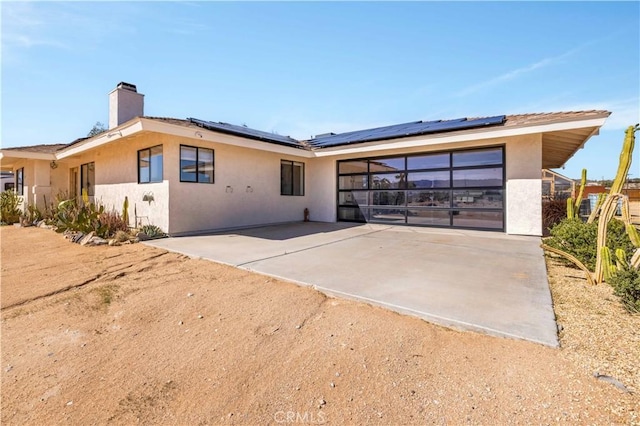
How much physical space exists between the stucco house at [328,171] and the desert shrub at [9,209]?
2423 mm

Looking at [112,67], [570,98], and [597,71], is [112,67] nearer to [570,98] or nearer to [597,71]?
[597,71]

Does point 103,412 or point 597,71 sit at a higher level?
point 597,71

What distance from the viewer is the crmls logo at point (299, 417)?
1823mm

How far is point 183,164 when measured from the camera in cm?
884

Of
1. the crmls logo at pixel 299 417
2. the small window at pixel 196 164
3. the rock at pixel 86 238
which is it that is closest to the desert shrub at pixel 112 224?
the rock at pixel 86 238

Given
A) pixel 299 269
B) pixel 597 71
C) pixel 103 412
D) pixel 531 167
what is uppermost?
pixel 597 71

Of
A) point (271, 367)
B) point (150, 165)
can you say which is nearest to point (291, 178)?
point (150, 165)

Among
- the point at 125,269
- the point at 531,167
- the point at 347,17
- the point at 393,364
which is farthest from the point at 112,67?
the point at 531,167

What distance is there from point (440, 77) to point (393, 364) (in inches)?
462

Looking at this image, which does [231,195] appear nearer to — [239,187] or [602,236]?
[239,187]

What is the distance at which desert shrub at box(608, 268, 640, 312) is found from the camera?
3225 mm

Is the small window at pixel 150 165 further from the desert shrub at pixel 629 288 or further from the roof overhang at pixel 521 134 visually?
the desert shrub at pixel 629 288

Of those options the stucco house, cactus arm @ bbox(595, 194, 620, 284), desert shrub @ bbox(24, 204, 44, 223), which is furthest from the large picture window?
desert shrub @ bbox(24, 204, 44, 223)

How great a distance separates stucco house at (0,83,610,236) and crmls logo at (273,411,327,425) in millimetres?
7858
